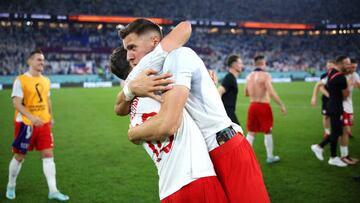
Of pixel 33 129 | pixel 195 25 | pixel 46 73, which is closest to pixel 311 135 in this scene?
pixel 33 129

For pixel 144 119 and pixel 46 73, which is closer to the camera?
pixel 144 119

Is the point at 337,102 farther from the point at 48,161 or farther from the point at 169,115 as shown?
the point at 169,115

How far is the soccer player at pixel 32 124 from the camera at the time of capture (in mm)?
5664

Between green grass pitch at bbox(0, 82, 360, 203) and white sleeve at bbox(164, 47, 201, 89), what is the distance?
4.06 metres

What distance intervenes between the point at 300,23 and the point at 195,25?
54.3ft

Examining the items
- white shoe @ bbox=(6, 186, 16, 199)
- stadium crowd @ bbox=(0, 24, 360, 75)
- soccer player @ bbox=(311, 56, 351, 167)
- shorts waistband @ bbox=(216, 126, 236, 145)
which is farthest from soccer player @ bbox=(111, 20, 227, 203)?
stadium crowd @ bbox=(0, 24, 360, 75)

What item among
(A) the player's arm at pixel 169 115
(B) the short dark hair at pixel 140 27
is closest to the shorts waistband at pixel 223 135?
(A) the player's arm at pixel 169 115

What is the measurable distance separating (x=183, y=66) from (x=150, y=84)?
0.22m

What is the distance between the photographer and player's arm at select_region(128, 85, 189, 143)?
1908mm

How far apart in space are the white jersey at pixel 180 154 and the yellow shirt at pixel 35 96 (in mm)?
4258

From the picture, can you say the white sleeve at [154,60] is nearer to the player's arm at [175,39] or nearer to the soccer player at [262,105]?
the player's arm at [175,39]

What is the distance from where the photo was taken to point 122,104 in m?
2.44

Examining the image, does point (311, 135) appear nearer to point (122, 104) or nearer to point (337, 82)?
point (337, 82)

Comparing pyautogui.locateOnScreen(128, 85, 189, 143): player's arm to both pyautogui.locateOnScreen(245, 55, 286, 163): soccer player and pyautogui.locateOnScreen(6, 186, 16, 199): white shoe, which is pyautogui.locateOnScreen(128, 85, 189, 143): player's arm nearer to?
pyautogui.locateOnScreen(6, 186, 16, 199): white shoe
